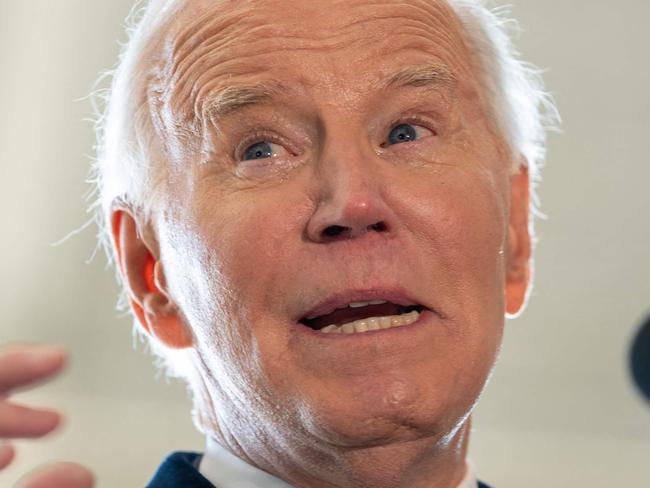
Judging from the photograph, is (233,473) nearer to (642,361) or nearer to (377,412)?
(377,412)

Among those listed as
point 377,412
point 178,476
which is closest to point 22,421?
point 377,412

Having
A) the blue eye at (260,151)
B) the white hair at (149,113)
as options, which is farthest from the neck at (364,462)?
the blue eye at (260,151)

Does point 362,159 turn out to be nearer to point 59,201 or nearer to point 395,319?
point 395,319

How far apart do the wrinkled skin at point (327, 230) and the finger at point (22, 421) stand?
1.88 ft

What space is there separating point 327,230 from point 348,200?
0.23 feet

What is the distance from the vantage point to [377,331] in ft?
6.36

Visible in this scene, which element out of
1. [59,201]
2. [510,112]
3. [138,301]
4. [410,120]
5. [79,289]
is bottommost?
[138,301]

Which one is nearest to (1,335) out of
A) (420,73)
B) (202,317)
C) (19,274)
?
(19,274)

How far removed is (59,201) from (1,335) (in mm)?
580

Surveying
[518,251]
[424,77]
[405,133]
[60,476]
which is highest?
[424,77]

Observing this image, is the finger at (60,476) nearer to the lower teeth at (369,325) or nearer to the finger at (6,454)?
the finger at (6,454)

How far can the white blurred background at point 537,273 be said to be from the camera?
435 centimetres

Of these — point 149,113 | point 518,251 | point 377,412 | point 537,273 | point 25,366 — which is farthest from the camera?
point 537,273

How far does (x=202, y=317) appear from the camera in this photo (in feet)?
6.99
